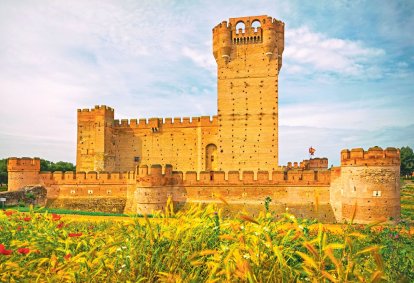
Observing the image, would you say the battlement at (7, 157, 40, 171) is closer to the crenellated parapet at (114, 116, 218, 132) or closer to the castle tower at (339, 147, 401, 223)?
the crenellated parapet at (114, 116, 218, 132)

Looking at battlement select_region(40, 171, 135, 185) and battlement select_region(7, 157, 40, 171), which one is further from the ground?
battlement select_region(7, 157, 40, 171)

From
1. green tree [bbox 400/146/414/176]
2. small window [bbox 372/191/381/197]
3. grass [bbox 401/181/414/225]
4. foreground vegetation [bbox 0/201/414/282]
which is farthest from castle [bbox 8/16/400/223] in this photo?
green tree [bbox 400/146/414/176]

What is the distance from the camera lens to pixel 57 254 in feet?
16.9

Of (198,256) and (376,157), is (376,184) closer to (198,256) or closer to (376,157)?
(376,157)

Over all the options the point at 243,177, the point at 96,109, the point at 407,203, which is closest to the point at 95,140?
the point at 96,109

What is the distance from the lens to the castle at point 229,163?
1895cm

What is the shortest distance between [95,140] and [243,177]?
16453 mm

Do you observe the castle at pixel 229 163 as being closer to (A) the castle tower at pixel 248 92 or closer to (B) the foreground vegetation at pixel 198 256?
(A) the castle tower at pixel 248 92

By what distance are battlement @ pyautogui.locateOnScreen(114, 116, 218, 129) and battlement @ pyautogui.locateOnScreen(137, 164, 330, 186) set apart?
933 cm

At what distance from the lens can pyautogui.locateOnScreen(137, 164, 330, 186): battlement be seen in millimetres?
21547

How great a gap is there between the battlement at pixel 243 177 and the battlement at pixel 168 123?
9.33 metres

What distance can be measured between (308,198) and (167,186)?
9.13 metres

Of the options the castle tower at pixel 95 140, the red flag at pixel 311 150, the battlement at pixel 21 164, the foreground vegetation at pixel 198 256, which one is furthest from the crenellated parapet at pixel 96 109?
the foreground vegetation at pixel 198 256

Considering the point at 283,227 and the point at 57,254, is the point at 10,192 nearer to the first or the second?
the point at 57,254
